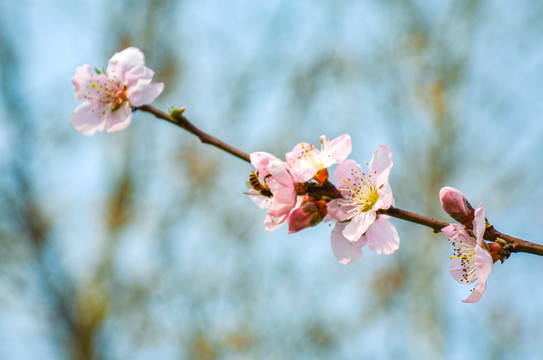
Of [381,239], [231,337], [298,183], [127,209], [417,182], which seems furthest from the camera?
[127,209]

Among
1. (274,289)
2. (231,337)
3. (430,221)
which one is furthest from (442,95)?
(430,221)

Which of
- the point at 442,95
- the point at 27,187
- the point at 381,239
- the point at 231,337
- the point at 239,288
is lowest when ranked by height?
the point at 381,239

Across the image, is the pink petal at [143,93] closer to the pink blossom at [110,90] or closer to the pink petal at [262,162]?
the pink blossom at [110,90]

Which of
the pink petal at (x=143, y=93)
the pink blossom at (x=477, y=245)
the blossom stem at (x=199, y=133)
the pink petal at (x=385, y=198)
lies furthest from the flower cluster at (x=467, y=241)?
the pink petal at (x=143, y=93)

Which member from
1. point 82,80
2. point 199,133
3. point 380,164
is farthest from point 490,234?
point 82,80

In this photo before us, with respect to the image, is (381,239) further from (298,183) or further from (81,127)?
(81,127)

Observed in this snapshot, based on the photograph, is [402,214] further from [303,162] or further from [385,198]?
[303,162]
